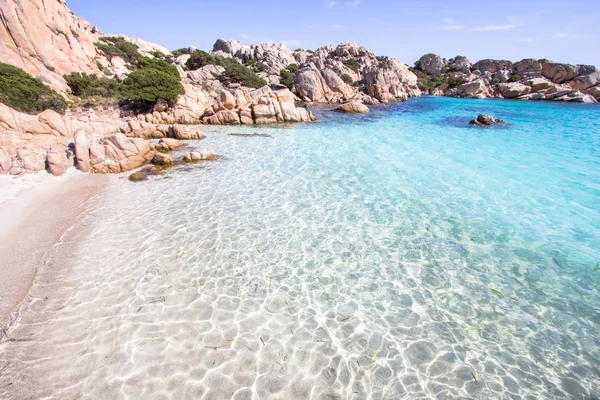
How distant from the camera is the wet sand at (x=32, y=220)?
8492 mm

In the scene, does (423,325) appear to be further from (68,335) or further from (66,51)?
(66,51)

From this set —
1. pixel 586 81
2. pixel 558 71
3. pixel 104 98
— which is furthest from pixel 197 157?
pixel 558 71

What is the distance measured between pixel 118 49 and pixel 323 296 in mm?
82788

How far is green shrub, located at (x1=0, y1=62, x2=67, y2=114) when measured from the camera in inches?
996

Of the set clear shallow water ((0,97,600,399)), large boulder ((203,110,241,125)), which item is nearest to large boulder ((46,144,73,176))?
clear shallow water ((0,97,600,399))

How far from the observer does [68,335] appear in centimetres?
684

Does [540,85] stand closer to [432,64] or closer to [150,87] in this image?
[432,64]

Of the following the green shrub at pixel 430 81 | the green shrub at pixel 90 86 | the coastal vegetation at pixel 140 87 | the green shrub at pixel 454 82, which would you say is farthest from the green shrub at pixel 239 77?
the green shrub at pixel 454 82

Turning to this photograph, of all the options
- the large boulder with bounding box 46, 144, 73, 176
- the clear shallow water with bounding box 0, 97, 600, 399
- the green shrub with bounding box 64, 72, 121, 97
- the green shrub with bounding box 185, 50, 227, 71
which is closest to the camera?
the clear shallow water with bounding box 0, 97, 600, 399

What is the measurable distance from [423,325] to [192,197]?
12153 mm

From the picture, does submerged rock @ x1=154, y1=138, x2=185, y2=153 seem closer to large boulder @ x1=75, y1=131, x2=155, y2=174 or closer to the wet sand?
large boulder @ x1=75, y1=131, x2=155, y2=174

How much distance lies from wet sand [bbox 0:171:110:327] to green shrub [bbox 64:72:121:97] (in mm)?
28548

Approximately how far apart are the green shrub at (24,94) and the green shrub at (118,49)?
38777mm

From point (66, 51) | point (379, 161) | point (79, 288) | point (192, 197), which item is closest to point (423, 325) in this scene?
point (79, 288)
